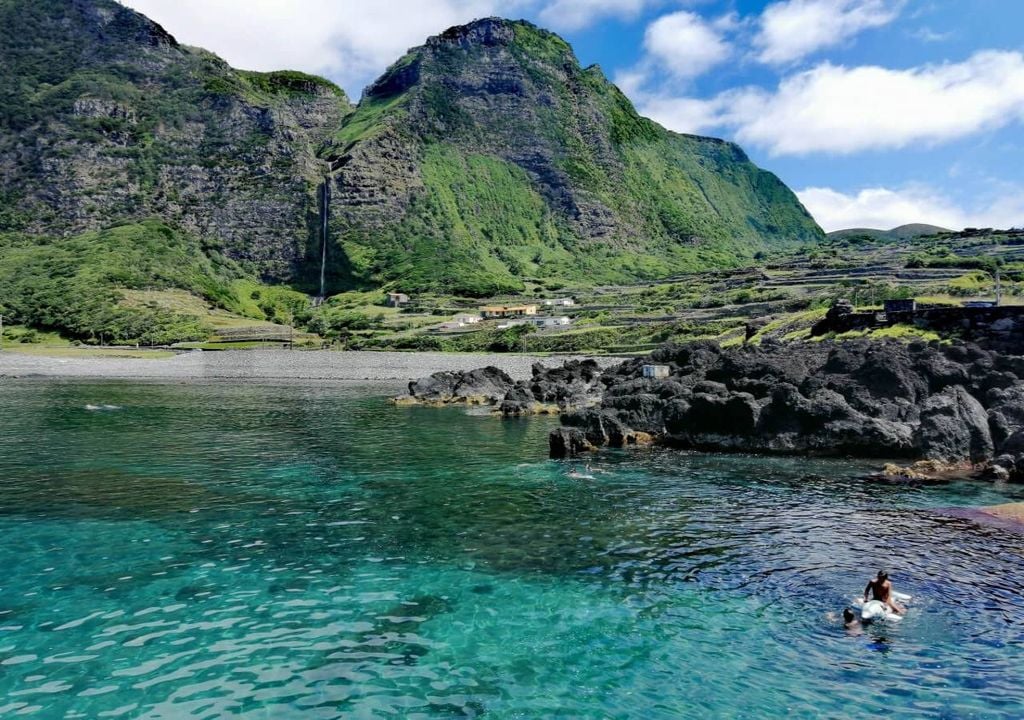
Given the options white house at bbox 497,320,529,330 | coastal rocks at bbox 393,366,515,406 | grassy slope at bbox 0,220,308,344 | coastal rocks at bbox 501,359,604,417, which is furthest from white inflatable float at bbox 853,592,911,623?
grassy slope at bbox 0,220,308,344

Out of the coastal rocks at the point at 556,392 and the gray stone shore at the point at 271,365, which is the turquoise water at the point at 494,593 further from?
the gray stone shore at the point at 271,365

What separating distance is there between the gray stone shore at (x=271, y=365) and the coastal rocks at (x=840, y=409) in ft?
184

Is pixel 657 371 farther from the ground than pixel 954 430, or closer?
farther from the ground

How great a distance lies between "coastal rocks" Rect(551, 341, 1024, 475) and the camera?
3962cm

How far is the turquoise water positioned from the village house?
146m

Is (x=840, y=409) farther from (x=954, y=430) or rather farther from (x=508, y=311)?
(x=508, y=311)

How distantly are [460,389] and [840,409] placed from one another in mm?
46912

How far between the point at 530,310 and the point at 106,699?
179 m

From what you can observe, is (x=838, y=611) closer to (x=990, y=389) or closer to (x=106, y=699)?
(x=106, y=699)

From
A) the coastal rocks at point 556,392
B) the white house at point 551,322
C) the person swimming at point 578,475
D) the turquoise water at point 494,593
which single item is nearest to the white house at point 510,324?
the white house at point 551,322

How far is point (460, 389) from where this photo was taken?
3216 inches

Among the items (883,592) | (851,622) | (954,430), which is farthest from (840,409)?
(851,622)

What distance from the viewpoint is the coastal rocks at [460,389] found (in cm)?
7819

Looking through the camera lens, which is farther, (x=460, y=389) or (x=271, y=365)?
(x=271, y=365)
